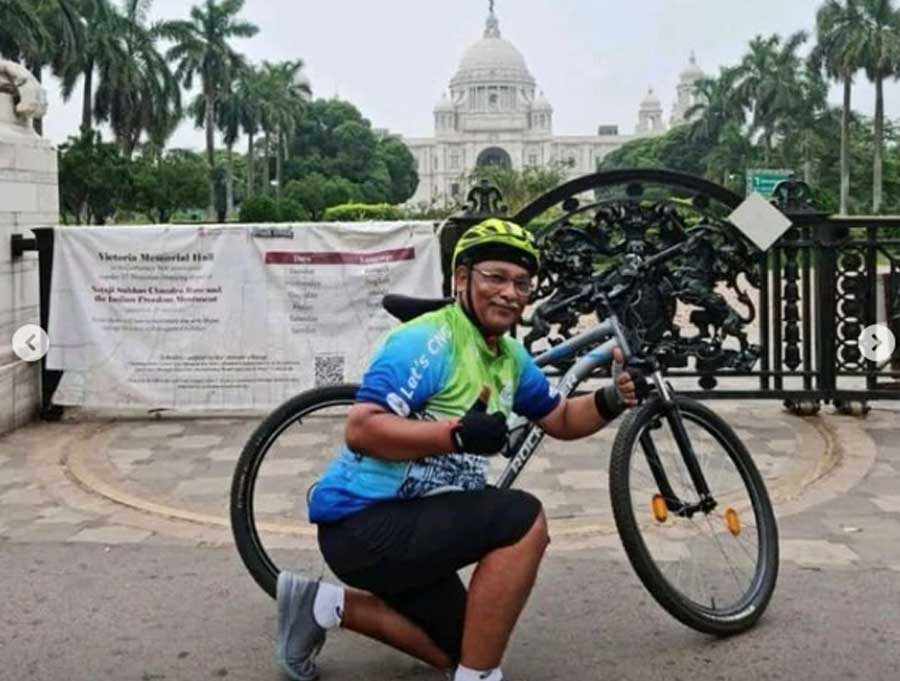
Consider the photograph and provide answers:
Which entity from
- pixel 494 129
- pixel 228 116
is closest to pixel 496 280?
pixel 228 116

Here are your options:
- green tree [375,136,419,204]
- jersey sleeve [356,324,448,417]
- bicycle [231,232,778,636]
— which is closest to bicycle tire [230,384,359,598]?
bicycle [231,232,778,636]

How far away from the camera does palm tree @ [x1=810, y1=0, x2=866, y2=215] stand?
48.9 m

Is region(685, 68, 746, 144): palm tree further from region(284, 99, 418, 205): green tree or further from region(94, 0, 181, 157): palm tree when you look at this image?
region(94, 0, 181, 157): palm tree

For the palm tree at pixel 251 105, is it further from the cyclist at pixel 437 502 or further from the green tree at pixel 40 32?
the cyclist at pixel 437 502

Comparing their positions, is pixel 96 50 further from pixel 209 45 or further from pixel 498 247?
pixel 498 247

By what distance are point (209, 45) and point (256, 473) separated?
53431 millimetres

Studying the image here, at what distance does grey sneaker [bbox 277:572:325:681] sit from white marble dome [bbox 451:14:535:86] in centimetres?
12302

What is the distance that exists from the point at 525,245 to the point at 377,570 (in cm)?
98

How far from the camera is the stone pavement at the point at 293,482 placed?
15.4 ft

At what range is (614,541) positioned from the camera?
466 cm

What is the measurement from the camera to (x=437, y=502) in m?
3.01

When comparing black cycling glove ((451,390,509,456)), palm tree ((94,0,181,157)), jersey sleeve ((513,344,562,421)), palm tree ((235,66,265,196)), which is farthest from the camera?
palm tree ((235,66,265,196))

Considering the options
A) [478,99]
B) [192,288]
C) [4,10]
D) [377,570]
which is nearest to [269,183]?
[4,10]

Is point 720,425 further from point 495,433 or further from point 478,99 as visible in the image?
point 478,99
